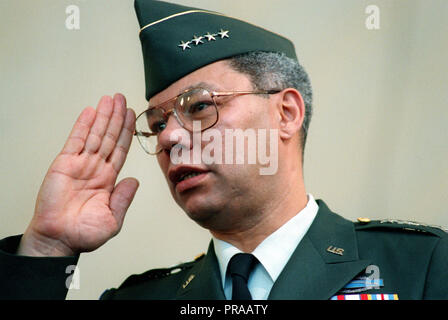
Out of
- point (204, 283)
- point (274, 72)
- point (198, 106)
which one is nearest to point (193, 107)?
point (198, 106)

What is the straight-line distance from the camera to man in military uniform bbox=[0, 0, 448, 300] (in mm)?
1477

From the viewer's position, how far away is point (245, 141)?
155cm

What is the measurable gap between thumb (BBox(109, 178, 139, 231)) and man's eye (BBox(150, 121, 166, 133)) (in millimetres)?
215

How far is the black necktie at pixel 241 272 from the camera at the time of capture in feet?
4.87

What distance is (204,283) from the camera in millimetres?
1622

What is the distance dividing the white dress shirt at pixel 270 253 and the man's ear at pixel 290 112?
0.79 feet

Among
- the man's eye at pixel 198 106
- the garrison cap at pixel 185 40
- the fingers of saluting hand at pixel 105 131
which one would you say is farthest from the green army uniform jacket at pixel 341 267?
the garrison cap at pixel 185 40

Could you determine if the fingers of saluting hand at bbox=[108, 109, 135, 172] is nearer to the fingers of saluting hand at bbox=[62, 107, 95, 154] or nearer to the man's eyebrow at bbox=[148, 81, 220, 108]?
the fingers of saluting hand at bbox=[62, 107, 95, 154]

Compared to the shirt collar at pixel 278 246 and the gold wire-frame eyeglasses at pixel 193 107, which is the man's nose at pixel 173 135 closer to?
the gold wire-frame eyeglasses at pixel 193 107

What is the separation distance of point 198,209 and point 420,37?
1.41 meters
